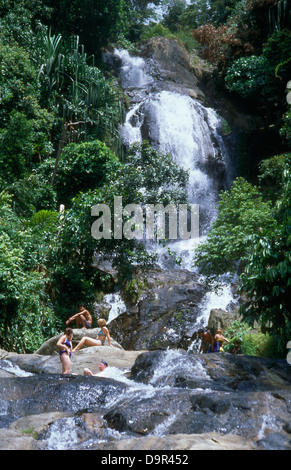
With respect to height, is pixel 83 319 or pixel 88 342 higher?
pixel 83 319

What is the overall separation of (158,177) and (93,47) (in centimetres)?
1201

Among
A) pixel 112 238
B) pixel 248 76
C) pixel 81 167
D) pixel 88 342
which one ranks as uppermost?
pixel 248 76

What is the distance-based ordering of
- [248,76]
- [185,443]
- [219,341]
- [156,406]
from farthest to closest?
[248,76], [219,341], [156,406], [185,443]

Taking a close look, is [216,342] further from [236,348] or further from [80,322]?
[80,322]

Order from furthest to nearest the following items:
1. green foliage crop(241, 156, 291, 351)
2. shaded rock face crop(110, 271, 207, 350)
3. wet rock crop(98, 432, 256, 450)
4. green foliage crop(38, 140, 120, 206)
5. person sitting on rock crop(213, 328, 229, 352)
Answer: green foliage crop(38, 140, 120, 206), shaded rock face crop(110, 271, 207, 350), person sitting on rock crop(213, 328, 229, 352), green foliage crop(241, 156, 291, 351), wet rock crop(98, 432, 256, 450)

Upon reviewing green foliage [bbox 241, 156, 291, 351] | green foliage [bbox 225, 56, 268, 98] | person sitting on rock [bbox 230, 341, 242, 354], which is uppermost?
green foliage [bbox 225, 56, 268, 98]

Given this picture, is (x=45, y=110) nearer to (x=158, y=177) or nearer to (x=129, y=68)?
(x=158, y=177)

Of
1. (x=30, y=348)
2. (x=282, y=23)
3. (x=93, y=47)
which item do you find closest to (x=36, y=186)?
(x=30, y=348)

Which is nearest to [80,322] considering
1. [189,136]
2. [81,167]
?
[81,167]

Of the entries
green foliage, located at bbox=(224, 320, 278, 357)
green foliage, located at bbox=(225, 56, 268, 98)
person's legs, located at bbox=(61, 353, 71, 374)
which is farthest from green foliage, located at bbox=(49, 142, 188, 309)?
green foliage, located at bbox=(225, 56, 268, 98)

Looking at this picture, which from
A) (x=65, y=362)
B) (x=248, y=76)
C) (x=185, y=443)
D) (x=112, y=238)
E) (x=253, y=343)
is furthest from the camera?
(x=248, y=76)

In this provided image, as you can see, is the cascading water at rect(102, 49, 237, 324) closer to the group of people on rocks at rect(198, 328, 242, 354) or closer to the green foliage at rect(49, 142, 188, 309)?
the green foliage at rect(49, 142, 188, 309)

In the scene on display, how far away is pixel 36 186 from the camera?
642 inches

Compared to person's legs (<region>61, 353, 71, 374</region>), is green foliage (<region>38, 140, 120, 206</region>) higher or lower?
higher
